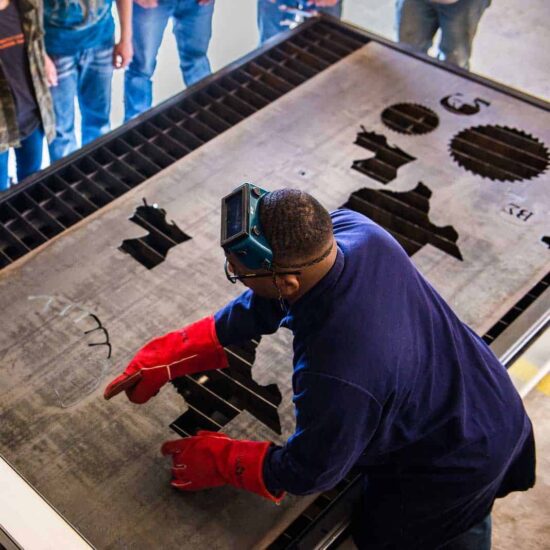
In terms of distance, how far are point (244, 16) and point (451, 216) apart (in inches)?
77.9

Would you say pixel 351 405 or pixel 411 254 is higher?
pixel 351 405

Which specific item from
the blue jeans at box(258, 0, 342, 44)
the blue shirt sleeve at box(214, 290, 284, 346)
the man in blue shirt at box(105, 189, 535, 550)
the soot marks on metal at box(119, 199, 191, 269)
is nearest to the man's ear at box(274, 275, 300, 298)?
the man in blue shirt at box(105, 189, 535, 550)

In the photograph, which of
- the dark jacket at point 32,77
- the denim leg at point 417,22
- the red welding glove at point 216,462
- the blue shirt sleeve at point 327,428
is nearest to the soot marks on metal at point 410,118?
the denim leg at point 417,22

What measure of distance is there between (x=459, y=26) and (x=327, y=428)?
293 cm

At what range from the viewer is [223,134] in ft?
10.4

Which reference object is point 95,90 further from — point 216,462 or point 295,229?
point 295,229

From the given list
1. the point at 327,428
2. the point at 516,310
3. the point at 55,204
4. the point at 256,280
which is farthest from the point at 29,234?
the point at 516,310

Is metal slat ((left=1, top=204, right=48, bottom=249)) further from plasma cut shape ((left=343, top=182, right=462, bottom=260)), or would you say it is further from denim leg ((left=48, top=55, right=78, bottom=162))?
plasma cut shape ((left=343, top=182, right=462, bottom=260))

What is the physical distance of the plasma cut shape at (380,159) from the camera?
10.0 ft

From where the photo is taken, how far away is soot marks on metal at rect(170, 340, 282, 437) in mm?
2256

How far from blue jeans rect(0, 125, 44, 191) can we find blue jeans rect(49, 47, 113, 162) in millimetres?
153

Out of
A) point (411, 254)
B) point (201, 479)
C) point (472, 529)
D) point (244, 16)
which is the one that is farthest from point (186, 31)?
point (472, 529)

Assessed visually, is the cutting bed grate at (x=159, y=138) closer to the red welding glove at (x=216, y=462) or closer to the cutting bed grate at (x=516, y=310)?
the red welding glove at (x=216, y=462)

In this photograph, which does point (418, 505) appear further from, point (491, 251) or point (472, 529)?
point (491, 251)
